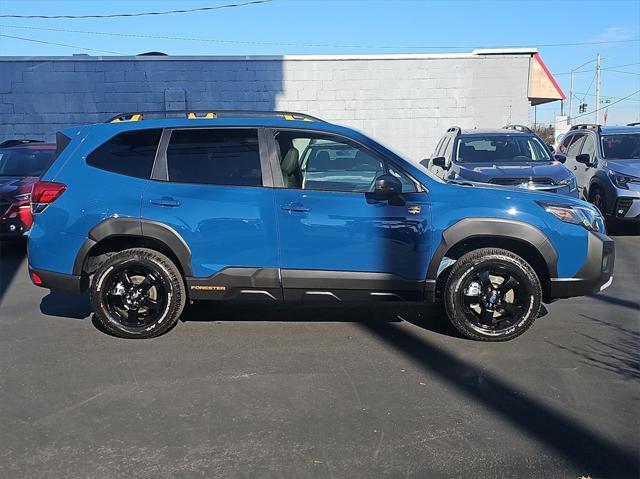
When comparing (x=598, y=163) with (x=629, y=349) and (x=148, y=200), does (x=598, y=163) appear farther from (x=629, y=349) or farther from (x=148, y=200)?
(x=148, y=200)

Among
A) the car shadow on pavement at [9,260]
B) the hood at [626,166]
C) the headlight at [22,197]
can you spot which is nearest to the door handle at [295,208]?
the car shadow on pavement at [9,260]

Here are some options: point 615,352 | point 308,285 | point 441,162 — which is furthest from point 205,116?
point 441,162

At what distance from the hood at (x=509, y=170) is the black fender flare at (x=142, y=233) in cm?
515

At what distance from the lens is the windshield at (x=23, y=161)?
376 inches

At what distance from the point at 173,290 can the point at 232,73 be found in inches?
475

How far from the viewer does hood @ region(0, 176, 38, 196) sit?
833cm

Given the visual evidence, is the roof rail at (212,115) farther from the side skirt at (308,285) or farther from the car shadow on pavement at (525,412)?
the car shadow on pavement at (525,412)

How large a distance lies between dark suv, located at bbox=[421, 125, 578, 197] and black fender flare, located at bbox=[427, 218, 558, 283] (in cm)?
359

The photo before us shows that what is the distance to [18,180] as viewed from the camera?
28.9 feet

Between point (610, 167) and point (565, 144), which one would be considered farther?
point (565, 144)

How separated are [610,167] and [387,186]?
687 centimetres

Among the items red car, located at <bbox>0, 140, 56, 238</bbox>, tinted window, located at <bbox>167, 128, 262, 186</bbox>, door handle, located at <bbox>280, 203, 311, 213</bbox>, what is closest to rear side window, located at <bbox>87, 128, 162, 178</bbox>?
tinted window, located at <bbox>167, 128, 262, 186</bbox>

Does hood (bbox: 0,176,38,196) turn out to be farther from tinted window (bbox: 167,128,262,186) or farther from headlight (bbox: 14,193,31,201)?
tinted window (bbox: 167,128,262,186)

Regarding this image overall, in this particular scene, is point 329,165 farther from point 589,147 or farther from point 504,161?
point 589,147
